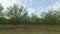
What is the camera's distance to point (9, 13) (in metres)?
25.8

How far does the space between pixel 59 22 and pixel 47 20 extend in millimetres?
1943

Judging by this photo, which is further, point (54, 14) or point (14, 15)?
point (54, 14)

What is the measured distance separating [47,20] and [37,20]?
5.97ft

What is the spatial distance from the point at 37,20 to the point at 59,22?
3660 millimetres

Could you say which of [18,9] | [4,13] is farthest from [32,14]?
[4,13]

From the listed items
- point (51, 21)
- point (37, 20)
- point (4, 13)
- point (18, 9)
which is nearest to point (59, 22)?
point (51, 21)

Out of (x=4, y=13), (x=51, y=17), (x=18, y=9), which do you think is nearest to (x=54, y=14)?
(x=51, y=17)

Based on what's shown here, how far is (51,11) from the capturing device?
26.8 metres

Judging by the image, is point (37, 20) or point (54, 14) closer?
point (37, 20)

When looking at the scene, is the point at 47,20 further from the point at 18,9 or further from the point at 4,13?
the point at 4,13

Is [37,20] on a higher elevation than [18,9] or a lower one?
lower

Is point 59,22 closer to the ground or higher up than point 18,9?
closer to the ground

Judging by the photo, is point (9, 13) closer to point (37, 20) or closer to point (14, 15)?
point (14, 15)

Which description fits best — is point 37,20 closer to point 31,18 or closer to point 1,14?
point 31,18
